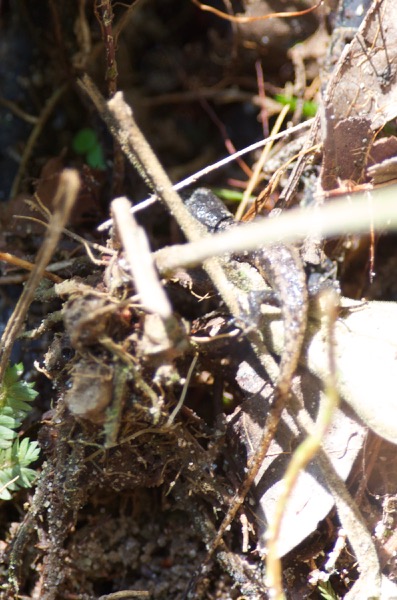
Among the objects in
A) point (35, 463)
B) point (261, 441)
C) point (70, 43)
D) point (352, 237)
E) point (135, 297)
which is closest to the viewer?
point (135, 297)

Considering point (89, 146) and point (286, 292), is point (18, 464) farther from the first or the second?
point (89, 146)

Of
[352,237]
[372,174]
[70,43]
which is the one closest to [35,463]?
[352,237]

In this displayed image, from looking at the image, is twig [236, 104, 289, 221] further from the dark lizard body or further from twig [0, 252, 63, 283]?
twig [0, 252, 63, 283]

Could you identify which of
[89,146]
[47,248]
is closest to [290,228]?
[47,248]

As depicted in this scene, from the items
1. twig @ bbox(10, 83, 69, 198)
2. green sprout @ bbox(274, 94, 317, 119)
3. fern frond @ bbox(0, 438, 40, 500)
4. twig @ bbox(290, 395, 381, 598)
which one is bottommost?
twig @ bbox(290, 395, 381, 598)

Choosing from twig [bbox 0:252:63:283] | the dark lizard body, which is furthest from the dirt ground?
the dark lizard body

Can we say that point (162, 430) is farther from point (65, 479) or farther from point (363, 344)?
point (363, 344)
